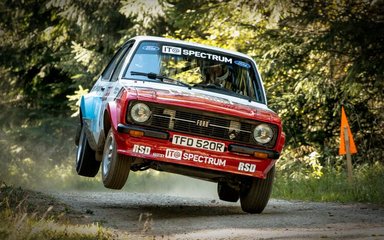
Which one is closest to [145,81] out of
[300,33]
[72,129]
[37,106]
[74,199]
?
[74,199]

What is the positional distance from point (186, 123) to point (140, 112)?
20.5 inches

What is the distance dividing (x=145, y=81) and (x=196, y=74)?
0.86 meters

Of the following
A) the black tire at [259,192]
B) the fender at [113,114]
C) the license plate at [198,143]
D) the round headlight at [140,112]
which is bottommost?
the black tire at [259,192]

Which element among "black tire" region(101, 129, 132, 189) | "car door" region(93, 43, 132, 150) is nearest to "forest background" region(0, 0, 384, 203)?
"car door" region(93, 43, 132, 150)

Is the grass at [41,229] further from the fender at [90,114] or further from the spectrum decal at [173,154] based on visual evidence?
the fender at [90,114]

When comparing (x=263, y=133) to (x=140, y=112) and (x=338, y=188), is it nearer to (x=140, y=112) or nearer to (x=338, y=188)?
(x=140, y=112)

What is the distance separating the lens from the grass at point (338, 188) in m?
13.4

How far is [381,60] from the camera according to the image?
17.0 meters

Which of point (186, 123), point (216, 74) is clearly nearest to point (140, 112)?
point (186, 123)

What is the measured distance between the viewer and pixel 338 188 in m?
14.8

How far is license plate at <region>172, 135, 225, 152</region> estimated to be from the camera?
9.53m

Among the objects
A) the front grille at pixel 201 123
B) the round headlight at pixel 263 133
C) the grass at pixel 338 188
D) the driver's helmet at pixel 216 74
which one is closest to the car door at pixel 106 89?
the front grille at pixel 201 123

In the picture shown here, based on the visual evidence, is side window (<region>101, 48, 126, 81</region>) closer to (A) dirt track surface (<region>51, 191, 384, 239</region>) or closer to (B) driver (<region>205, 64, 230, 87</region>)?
(B) driver (<region>205, 64, 230, 87</region>)

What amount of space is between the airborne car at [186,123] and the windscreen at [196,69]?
12 mm
